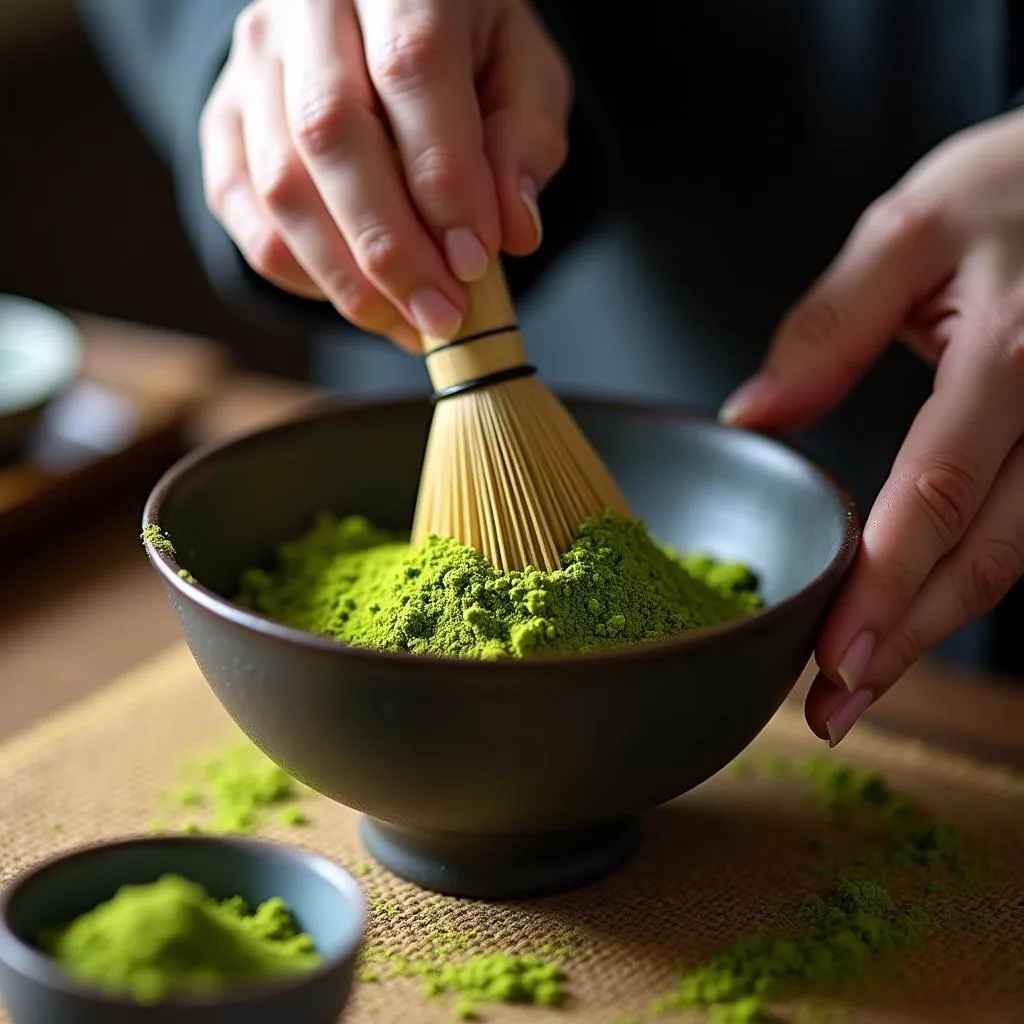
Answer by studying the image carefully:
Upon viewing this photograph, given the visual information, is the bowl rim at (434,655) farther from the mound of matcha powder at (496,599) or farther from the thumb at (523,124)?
the thumb at (523,124)

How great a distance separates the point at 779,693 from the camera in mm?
650

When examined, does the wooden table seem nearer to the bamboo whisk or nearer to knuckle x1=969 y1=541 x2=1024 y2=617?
knuckle x1=969 y1=541 x2=1024 y2=617

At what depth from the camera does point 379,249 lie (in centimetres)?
69

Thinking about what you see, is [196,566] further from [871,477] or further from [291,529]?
[871,477]

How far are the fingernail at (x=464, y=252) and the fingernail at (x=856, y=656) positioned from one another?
0.84 ft

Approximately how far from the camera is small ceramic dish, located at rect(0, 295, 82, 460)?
1.07m

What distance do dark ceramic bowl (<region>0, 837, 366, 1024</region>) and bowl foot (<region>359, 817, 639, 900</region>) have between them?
0.37ft

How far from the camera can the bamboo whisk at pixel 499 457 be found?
2.31ft

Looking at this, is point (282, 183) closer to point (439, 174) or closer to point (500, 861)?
point (439, 174)

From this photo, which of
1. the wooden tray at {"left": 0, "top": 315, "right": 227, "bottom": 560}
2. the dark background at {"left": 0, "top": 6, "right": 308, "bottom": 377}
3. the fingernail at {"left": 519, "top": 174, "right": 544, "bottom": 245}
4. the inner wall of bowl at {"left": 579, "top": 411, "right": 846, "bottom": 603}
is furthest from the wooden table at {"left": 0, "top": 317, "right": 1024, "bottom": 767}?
the dark background at {"left": 0, "top": 6, "right": 308, "bottom": 377}

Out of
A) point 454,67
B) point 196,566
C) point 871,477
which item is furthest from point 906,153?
point 196,566

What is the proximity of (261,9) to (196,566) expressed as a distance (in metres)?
0.32

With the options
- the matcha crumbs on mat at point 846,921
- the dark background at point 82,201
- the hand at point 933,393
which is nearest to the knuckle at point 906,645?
the hand at point 933,393

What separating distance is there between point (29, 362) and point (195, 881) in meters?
0.70
